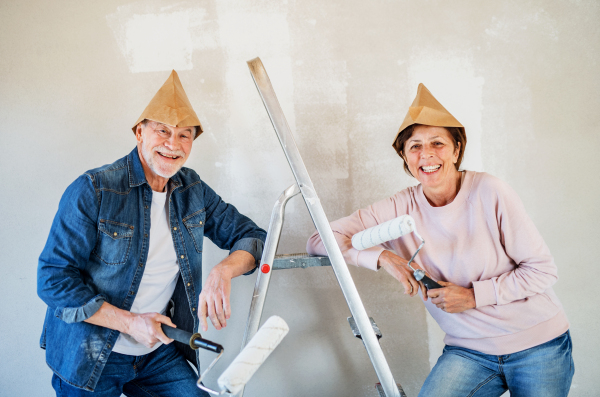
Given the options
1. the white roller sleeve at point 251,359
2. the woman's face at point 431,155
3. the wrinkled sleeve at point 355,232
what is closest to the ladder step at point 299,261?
the wrinkled sleeve at point 355,232

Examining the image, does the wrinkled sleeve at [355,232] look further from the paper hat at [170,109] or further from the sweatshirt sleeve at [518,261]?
the paper hat at [170,109]

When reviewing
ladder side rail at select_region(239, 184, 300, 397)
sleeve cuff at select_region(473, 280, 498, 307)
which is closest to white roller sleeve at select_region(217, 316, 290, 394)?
ladder side rail at select_region(239, 184, 300, 397)

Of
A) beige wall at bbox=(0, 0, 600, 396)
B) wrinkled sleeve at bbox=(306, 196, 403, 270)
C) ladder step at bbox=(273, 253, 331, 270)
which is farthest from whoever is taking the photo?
beige wall at bbox=(0, 0, 600, 396)

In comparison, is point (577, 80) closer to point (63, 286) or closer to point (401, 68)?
point (401, 68)

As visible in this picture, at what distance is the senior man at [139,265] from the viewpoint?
3.53 feet

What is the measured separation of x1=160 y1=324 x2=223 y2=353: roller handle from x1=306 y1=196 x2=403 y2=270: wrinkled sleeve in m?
0.47

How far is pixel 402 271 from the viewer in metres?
1.15

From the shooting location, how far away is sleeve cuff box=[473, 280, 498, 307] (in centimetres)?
117

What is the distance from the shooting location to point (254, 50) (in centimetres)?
161

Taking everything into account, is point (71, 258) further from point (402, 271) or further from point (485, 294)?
point (485, 294)

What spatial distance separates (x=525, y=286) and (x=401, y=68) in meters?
0.94

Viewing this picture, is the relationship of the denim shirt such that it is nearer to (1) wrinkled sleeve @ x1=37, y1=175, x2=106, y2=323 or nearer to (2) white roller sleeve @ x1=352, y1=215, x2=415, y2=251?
(1) wrinkled sleeve @ x1=37, y1=175, x2=106, y2=323

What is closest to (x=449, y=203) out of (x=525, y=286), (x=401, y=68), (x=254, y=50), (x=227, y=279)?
(x=525, y=286)

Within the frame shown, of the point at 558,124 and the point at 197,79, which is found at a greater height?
the point at 197,79
